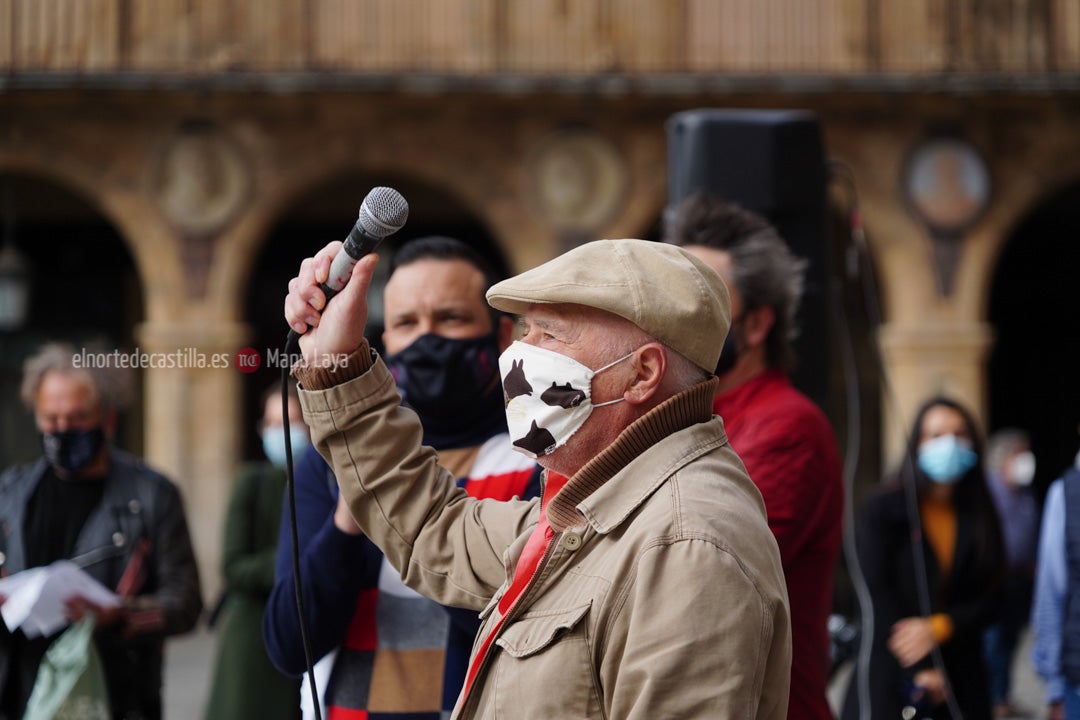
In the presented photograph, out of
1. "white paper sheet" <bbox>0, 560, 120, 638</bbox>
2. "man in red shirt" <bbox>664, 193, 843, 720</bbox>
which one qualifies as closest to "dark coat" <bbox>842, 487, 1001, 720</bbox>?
"man in red shirt" <bbox>664, 193, 843, 720</bbox>

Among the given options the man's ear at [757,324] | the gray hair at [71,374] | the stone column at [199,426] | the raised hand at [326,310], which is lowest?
the stone column at [199,426]

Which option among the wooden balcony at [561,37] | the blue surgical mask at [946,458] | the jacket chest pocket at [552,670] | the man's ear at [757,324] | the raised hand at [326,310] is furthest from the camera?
the wooden balcony at [561,37]

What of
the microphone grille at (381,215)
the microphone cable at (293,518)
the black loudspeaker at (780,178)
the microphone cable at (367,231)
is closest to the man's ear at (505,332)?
the microphone cable at (293,518)

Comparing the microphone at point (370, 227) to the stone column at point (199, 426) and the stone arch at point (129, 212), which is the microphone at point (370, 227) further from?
the stone arch at point (129, 212)

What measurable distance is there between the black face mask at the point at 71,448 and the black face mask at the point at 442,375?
1.98 meters

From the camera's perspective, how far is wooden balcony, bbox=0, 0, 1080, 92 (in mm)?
13281

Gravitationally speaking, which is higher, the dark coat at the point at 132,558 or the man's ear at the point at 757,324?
the man's ear at the point at 757,324

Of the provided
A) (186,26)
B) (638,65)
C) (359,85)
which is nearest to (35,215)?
(186,26)

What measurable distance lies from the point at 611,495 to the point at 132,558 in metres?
3.05

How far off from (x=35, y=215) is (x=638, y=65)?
683 centimetres

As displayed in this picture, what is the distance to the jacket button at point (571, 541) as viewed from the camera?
2.03m

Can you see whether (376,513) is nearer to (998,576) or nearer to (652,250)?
(652,250)

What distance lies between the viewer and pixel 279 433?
6.73 m

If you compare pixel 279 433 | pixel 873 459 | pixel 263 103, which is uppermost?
pixel 263 103
